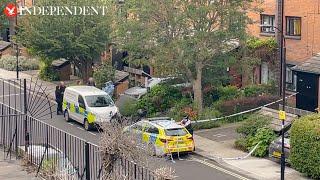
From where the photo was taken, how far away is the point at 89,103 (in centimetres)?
3462

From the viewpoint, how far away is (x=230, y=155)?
1152 inches

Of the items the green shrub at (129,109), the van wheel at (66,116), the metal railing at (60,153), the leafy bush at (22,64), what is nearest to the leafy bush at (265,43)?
the green shrub at (129,109)

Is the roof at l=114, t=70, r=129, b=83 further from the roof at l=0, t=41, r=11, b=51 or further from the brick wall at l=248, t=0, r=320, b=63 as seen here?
the roof at l=0, t=41, r=11, b=51

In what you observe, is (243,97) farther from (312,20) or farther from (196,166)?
(196,166)

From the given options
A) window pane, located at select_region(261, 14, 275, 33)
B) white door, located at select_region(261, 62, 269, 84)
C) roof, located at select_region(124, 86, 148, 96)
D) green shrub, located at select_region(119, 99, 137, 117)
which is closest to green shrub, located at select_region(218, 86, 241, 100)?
white door, located at select_region(261, 62, 269, 84)

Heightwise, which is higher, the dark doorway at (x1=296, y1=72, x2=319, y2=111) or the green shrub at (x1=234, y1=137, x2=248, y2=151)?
the dark doorway at (x1=296, y1=72, x2=319, y2=111)

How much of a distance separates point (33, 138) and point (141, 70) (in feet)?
78.2

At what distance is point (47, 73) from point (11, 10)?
11388mm

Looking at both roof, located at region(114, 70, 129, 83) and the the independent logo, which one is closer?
roof, located at region(114, 70, 129, 83)

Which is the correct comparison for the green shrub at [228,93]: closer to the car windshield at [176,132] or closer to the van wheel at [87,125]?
the van wheel at [87,125]

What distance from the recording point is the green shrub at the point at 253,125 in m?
30.2

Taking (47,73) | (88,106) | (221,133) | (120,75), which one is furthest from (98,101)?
(47,73)

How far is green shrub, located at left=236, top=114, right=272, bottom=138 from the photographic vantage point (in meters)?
30.2

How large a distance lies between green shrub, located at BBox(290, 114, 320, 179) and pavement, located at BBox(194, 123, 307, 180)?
43 centimetres
